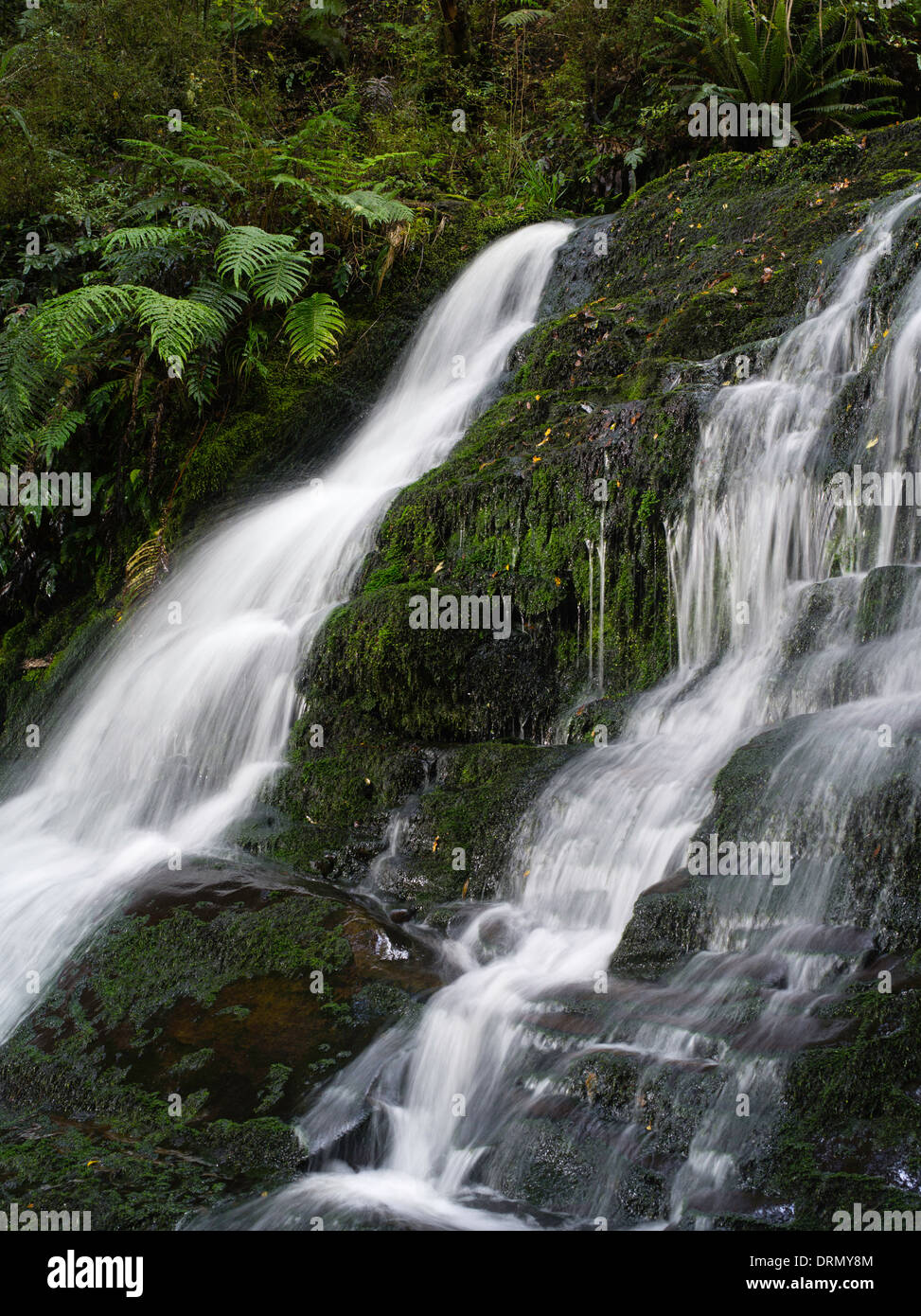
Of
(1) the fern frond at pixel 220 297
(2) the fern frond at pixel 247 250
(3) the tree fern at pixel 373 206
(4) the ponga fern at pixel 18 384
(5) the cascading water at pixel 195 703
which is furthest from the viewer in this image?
(3) the tree fern at pixel 373 206

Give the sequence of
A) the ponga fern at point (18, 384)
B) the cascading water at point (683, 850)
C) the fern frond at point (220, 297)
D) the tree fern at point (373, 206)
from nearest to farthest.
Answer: the cascading water at point (683, 850) < the ponga fern at point (18, 384) < the fern frond at point (220, 297) < the tree fern at point (373, 206)

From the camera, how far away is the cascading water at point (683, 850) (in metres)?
3.16

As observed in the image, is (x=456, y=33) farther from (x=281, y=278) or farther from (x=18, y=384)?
(x=18, y=384)

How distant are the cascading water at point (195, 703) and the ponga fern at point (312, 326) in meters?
0.88

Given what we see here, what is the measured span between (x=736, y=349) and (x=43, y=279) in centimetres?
730

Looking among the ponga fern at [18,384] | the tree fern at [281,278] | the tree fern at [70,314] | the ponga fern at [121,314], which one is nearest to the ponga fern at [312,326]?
the tree fern at [281,278]

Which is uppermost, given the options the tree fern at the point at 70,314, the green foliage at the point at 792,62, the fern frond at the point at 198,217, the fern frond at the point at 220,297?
the green foliage at the point at 792,62

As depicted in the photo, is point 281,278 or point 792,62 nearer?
point 281,278

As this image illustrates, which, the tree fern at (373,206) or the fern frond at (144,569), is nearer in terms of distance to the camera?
the fern frond at (144,569)

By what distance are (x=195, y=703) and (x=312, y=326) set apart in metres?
4.09

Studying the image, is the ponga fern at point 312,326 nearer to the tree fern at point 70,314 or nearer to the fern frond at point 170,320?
the fern frond at point 170,320

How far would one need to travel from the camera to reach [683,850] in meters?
4.18

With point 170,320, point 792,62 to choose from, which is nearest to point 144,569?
point 170,320

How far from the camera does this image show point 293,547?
Result: 739cm
